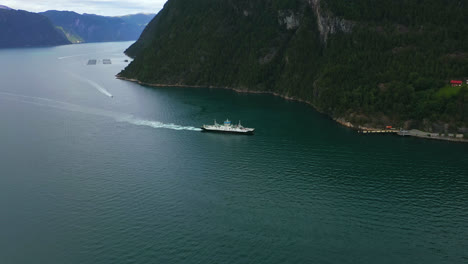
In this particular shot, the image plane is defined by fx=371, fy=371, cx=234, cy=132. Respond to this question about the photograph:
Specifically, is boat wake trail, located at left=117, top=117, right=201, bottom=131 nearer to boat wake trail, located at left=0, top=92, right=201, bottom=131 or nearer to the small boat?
boat wake trail, located at left=0, top=92, right=201, bottom=131

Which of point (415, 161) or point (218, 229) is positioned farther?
point (415, 161)

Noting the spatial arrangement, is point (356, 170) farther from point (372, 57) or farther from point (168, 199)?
point (372, 57)

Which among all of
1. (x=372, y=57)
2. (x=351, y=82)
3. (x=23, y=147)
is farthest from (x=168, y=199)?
(x=372, y=57)

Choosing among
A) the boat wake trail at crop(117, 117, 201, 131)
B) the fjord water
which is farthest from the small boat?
the boat wake trail at crop(117, 117, 201, 131)

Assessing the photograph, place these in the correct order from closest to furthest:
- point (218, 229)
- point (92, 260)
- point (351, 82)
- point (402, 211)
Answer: point (92, 260) < point (218, 229) < point (402, 211) < point (351, 82)

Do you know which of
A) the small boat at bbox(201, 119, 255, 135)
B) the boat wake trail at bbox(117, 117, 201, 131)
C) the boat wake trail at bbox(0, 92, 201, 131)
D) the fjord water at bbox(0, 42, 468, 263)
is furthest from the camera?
the boat wake trail at bbox(0, 92, 201, 131)

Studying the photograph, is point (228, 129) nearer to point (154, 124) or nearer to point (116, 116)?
point (154, 124)
